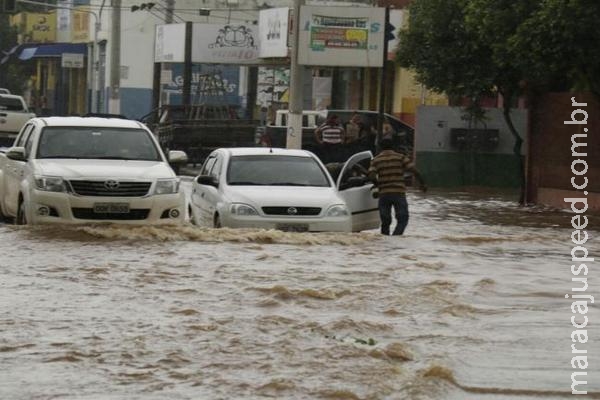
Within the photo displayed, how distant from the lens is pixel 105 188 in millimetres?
18125

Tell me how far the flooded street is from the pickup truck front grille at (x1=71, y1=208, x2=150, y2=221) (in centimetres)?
23

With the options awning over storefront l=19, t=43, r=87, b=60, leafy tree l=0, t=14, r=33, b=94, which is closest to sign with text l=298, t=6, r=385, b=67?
awning over storefront l=19, t=43, r=87, b=60

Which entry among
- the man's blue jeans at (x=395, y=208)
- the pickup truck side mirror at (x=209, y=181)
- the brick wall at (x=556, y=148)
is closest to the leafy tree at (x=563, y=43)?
the brick wall at (x=556, y=148)

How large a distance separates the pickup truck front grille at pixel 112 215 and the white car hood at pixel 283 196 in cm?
134

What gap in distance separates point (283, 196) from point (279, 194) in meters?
0.11

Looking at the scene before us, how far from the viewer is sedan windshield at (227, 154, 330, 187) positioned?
66.0 ft

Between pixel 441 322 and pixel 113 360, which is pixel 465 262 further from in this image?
pixel 113 360

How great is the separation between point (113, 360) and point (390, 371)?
6.22 feet

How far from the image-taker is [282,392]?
9.16 m

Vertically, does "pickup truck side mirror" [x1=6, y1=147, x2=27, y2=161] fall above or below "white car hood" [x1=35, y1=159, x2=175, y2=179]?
above

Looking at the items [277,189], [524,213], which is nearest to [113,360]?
[277,189]

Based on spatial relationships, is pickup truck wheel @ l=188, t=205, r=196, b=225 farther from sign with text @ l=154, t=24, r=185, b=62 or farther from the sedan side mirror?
sign with text @ l=154, t=24, r=185, b=62

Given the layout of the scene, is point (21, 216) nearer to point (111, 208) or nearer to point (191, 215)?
point (111, 208)

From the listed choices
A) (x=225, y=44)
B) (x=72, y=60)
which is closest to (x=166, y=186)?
(x=225, y=44)
